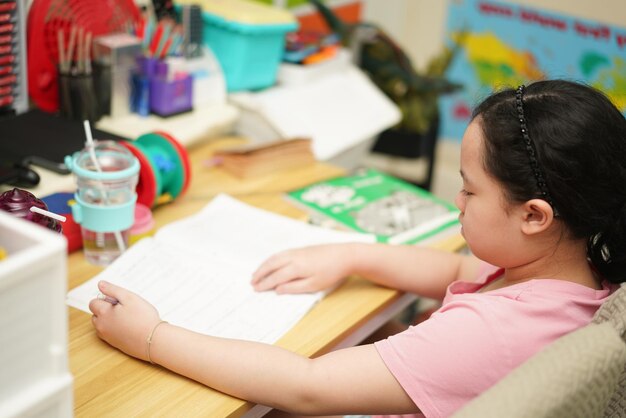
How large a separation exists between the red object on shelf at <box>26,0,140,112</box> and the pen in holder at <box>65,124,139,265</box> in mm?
392

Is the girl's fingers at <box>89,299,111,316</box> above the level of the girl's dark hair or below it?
below

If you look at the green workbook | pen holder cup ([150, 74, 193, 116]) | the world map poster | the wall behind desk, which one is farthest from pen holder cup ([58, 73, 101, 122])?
the wall behind desk

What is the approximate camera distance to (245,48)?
1802mm

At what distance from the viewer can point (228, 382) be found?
928mm

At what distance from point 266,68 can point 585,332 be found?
1278mm

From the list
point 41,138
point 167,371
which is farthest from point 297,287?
point 41,138

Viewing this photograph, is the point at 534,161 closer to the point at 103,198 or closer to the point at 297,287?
the point at 297,287

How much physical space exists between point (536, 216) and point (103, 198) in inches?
25.7

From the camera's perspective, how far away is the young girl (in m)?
0.89

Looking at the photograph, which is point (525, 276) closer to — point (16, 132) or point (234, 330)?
point (234, 330)

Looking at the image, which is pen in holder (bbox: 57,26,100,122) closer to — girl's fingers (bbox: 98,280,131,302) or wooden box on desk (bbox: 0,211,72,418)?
girl's fingers (bbox: 98,280,131,302)

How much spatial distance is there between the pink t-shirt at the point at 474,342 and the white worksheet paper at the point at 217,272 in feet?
0.76

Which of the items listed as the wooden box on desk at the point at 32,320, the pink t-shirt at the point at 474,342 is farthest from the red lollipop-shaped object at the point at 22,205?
the pink t-shirt at the point at 474,342

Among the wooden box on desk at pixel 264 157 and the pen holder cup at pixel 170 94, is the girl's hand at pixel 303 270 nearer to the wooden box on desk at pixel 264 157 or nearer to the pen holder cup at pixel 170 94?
the wooden box on desk at pixel 264 157
